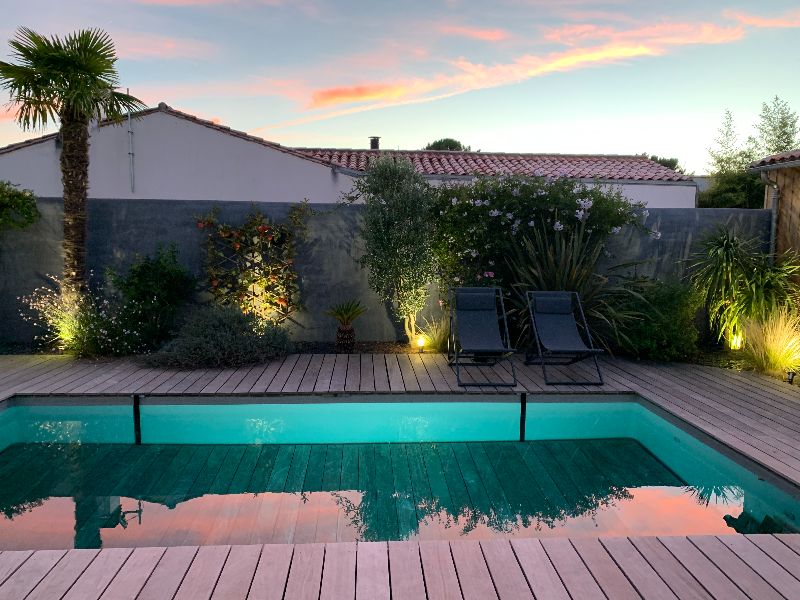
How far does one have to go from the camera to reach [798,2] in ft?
29.9

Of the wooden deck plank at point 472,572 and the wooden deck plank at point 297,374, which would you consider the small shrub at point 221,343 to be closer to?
the wooden deck plank at point 297,374

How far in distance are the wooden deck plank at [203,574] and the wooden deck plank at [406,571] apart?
0.72 m

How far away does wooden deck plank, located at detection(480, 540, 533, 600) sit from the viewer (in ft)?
8.05

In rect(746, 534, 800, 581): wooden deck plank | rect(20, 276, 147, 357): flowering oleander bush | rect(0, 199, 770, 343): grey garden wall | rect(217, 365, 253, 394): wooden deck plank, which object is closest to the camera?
rect(746, 534, 800, 581): wooden deck plank

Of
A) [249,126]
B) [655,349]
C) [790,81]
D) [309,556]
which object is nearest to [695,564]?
[309,556]

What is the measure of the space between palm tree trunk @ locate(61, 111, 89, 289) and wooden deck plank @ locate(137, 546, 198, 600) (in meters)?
5.37

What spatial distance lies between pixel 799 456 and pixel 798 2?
320 inches

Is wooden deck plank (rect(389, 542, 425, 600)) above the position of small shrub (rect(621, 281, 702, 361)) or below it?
below

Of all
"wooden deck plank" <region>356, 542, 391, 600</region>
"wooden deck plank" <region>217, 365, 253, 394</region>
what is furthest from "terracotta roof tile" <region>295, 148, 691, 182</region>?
"wooden deck plank" <region>356, 542, 391, 600</region>

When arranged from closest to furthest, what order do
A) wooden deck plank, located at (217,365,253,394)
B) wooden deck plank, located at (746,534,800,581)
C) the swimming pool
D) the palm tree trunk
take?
1. wooden deck plank, located at (746,534,800,581)
2. the swimming pool
3. wooden deck plank, located at (217,365,253,394)
4. the palm tree trunk

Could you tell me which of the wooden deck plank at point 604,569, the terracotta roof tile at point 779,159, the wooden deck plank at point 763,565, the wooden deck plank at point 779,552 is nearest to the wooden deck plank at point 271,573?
the wooden deck plank at point 604,569

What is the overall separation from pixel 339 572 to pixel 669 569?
1405 millimetres

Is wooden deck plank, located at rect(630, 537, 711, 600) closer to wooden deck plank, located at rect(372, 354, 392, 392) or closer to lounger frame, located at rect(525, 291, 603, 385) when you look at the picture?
lounger frame, located at rect(525, 291, 603, 385)

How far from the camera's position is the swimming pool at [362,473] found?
3531 mm
